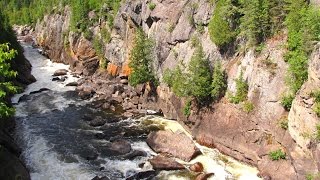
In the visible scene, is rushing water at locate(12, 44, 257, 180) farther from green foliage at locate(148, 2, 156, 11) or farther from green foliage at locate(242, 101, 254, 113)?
green foliage at locate(148, 2, 156, 11)

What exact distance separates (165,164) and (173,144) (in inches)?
178

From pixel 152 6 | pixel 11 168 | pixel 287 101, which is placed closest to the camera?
pixel 11 168

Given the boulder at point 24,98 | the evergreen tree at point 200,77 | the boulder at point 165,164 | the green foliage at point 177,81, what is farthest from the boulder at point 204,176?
the boulder at point 24,98

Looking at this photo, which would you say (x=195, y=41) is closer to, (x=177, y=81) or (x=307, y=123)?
(x=177, y=81)

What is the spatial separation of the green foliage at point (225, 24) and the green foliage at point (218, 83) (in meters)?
3.41

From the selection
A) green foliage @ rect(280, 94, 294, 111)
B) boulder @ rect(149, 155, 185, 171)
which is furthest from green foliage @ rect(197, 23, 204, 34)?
boulder @ rect(149, 155, 185, 171)

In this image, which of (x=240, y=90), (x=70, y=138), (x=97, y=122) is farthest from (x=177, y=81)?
(x=70, y=138)

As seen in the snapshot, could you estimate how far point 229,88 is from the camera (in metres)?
45.7


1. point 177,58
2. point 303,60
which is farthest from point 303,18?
point 177,58

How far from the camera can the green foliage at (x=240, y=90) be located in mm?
43500

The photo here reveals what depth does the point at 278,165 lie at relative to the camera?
123ft

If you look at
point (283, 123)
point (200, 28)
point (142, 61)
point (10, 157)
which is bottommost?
point (10, 157)

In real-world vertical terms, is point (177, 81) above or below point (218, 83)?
below

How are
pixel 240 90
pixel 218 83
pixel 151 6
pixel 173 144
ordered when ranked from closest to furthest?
pixel 240 90 → pixel 173 144 → pixel 218 83 → pixel 151 6
